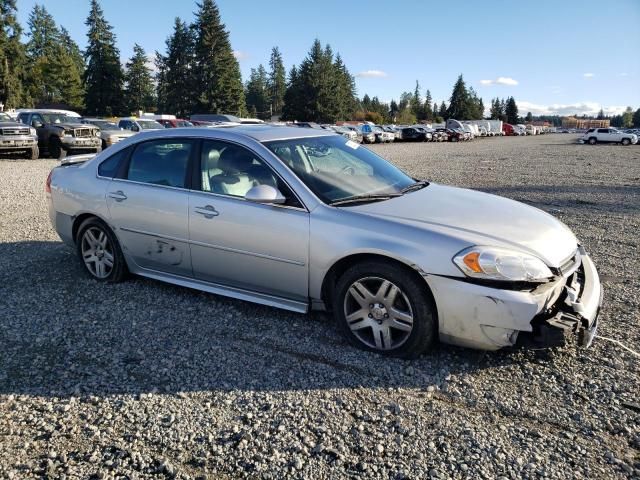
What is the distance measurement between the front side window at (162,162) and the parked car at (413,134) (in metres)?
47.0

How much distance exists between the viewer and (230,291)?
4.18 m

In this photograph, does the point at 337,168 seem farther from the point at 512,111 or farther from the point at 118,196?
the point at 512,111

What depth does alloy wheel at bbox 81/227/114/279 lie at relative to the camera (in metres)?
4.93

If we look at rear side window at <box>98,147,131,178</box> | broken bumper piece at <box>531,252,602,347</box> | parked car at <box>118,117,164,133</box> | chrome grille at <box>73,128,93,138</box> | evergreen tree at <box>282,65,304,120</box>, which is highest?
evergreen tree at <box>282,65,304,120</box>

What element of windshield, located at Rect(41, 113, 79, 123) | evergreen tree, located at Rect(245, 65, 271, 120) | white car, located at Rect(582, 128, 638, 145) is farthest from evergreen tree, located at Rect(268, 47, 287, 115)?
windshield, located at Rect(41, 113, 79, 123)

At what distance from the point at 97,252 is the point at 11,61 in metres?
66.5

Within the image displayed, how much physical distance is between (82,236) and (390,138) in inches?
1726

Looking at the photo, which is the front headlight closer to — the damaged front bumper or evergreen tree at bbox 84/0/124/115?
the damaged front bumper

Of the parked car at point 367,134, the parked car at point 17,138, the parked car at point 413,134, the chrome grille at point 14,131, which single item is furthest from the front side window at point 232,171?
the parked car at point 413,134

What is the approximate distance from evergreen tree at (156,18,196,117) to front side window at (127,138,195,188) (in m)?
68.9

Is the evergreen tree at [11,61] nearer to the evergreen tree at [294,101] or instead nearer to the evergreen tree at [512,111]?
the evergreen tree at [294,101]

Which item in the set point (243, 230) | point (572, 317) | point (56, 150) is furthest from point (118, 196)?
point (56, 150)

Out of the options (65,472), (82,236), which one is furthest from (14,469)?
(82,236)

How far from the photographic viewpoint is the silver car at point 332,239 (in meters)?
Result: 3.18
